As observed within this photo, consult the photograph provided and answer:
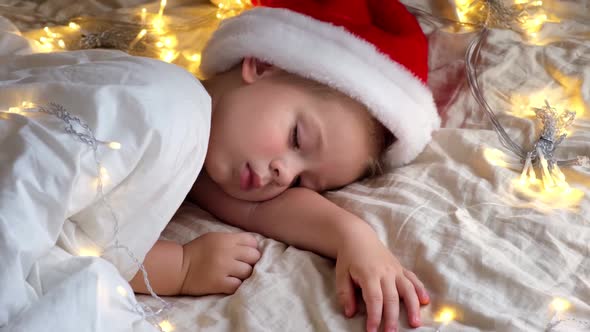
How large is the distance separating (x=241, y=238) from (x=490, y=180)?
444mm

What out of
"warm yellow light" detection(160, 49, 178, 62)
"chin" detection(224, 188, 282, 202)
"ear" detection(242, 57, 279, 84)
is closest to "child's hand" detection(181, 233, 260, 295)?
"chin" detection(224, 188, 282, 202)

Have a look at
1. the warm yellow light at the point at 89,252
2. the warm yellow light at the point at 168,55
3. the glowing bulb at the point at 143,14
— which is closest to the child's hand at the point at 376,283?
the warm yellow light at the point at 89,252

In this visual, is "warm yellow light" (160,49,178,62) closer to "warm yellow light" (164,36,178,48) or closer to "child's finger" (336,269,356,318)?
"warm yellow light" (164,36,178,48)

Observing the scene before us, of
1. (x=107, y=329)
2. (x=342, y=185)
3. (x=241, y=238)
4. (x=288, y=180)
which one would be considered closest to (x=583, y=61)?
(x=342, y=185)

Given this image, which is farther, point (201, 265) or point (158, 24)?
point (158, 24)

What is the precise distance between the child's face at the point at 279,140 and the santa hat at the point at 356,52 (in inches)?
1.8

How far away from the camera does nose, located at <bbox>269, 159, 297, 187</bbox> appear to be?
108cm

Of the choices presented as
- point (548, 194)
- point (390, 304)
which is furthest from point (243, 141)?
point (548, 194)

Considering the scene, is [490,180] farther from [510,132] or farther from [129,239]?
[129,239]

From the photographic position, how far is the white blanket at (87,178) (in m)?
0.67

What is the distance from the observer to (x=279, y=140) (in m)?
1.07

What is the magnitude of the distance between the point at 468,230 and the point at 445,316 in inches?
6.6

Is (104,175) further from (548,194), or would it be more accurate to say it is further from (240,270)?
(548,194)

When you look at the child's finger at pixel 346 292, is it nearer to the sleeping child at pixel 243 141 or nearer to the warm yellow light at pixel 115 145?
the sleeping child at pixel 243 141
